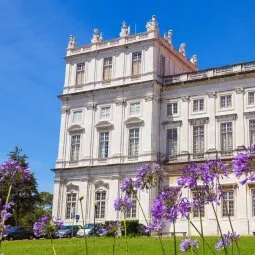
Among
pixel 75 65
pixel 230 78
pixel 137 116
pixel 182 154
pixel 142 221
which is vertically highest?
pixel 75 65

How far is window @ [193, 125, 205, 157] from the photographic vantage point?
1599 inches

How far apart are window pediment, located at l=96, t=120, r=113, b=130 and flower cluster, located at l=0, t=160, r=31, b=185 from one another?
36025 millimetres

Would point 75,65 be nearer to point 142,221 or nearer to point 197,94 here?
point 197,94

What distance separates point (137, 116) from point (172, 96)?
357 centimetres

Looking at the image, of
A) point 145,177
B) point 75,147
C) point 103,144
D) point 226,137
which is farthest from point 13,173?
point 75,147

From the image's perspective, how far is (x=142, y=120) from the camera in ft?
140

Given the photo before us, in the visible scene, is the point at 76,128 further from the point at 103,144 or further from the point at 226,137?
the point at 226,137

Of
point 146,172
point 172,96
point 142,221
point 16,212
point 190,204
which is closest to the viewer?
point 190,204

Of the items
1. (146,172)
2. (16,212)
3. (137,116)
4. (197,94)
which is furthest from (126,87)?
(146,172)

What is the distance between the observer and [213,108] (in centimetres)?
4069

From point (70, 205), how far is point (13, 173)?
122 ft

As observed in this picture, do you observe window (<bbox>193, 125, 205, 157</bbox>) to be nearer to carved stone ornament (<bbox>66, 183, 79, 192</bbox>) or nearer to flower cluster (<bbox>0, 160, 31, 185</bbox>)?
carved stone ornament (<bbox>66, 183, 79, 192</bbox>)

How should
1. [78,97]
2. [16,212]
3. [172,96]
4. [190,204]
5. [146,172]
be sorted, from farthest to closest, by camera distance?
1. [16,212]
2. [78,97]
3. [172,96]
4. [146,172]
5. [190,204]

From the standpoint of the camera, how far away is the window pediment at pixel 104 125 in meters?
44.2
